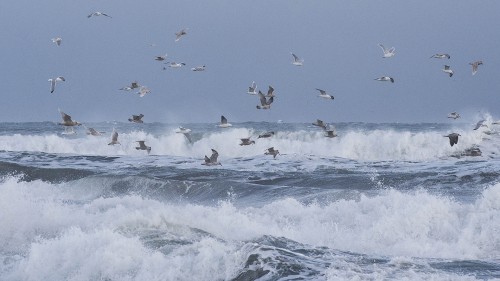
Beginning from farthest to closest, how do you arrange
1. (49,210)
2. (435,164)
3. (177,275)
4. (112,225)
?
(435,164) < (49,210) < (112,225) < (177,275)

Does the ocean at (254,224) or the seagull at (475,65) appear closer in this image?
the ocean at (254,224)

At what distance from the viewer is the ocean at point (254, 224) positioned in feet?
36.8

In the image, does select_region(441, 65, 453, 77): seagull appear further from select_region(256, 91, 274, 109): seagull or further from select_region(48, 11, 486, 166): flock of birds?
select_region(256, 91, 274, 109): seagull

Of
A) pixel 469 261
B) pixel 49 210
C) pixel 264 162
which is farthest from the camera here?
pixel 264 162

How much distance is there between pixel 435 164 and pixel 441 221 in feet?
47.4

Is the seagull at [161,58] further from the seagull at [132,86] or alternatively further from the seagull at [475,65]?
the seagull at [475,65]

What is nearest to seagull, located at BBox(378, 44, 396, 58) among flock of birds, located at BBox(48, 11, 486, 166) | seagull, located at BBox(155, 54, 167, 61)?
flock of birds, located at BBox(48, 11, 486, 166)

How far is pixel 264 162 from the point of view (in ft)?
103

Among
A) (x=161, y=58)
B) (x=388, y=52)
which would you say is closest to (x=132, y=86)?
(x=161, y=58)

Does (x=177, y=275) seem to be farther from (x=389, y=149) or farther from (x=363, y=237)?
(x=389, y=149)

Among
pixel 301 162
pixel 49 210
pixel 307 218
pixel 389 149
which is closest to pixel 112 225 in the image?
pixel 49 210

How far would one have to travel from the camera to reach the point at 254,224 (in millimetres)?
14953

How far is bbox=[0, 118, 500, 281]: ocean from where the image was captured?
36.8ft

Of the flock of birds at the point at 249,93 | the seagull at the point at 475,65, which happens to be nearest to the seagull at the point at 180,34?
the flock of birds at the point at 249,93
